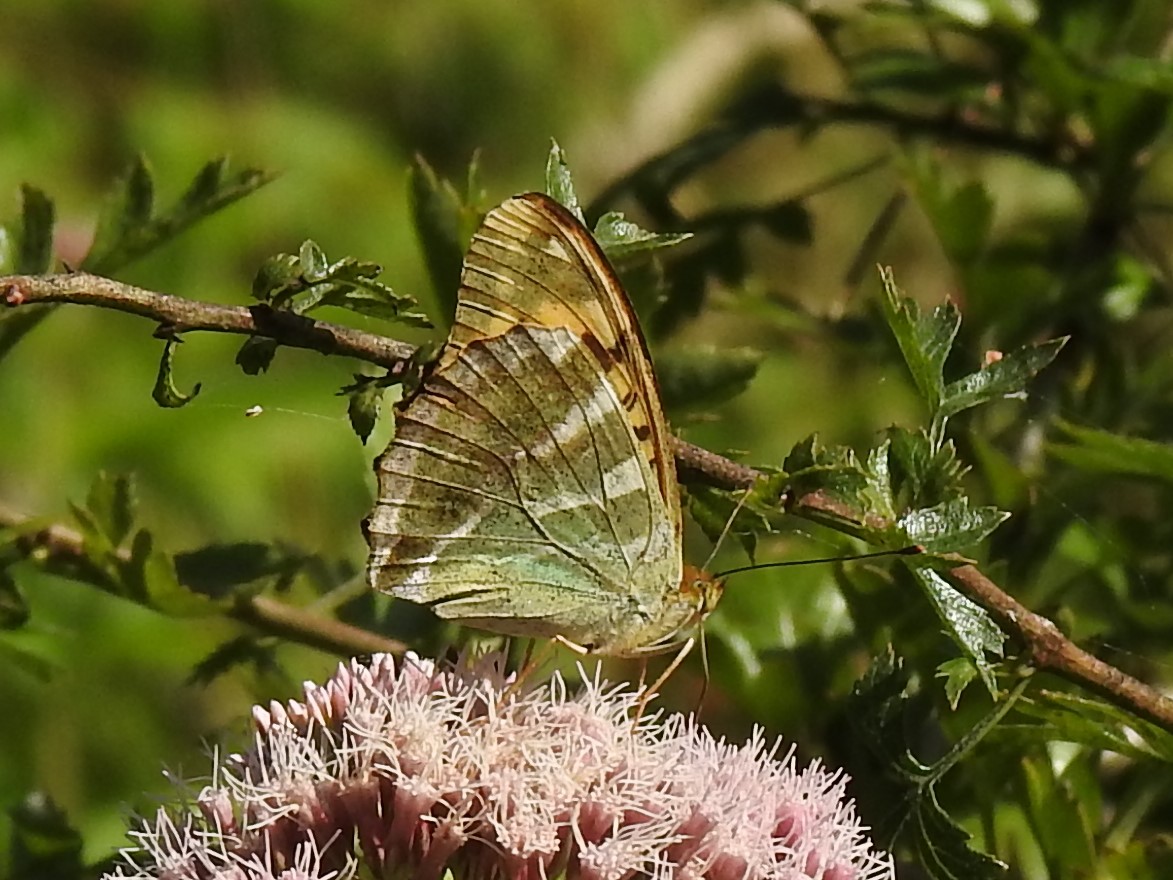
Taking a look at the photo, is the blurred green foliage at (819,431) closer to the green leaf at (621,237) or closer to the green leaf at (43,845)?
the green leaf at (43,845)

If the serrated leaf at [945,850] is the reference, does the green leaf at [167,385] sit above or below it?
above

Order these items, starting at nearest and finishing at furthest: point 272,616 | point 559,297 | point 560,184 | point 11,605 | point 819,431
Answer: point 560,184
point 559,297
point 11,605
point 272,616
point 819,431

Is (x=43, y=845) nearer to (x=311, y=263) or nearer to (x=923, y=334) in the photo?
(x=311, y=263)

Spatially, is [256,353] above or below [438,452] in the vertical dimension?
above

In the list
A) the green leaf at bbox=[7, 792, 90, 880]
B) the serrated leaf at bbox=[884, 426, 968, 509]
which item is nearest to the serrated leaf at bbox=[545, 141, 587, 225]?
the serrated leaf at bbox=[884, 426, 968, 509]

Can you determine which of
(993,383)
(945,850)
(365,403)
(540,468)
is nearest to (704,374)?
(540,468)

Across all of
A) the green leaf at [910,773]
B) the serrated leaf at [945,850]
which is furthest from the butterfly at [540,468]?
the serrated leaf at [945,850]

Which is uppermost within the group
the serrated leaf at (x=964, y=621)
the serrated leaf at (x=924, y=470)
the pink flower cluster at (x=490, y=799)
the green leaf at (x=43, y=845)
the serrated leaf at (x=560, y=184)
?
the serrated leaf at (x=560, y=184)
